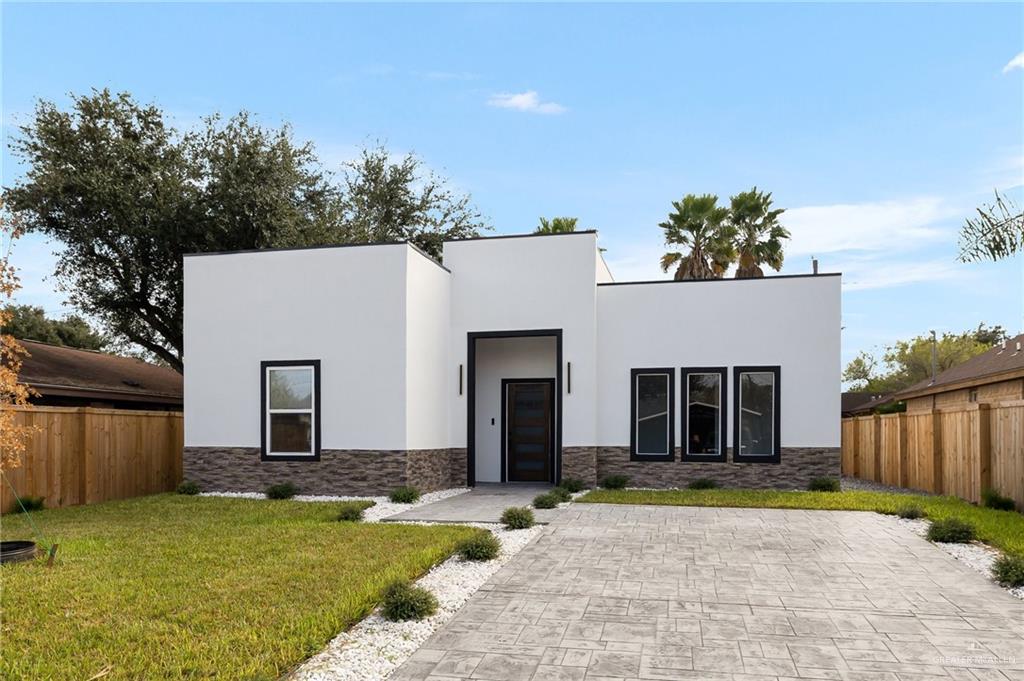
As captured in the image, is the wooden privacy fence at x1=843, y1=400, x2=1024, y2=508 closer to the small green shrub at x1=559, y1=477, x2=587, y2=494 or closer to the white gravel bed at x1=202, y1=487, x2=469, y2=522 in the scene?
the small green shrub at x1=559, y1=477, x2=587, y2=494

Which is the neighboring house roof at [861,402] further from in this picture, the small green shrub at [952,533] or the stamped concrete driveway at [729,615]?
the stamped concrete driveway at [729,615]

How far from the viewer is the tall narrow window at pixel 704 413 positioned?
14219 millimetres

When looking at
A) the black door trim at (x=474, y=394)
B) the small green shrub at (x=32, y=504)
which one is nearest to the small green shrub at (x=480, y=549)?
the black door trim at (x=474, y=394)

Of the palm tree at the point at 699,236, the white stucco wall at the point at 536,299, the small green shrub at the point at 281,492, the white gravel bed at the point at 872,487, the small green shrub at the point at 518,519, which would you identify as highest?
the palm tree at the point at 699,236

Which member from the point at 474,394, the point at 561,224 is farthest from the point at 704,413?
the point at 561,224

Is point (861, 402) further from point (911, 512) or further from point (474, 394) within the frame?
point (911, 512)

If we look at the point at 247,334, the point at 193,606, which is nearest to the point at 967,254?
the point at 193,606

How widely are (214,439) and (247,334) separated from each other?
2012 millimetres

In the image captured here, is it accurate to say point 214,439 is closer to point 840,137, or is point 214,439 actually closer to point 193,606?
point 193,606

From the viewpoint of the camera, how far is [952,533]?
8.40 metres

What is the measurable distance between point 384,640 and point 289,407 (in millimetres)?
8893

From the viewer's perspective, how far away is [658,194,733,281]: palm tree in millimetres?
23438

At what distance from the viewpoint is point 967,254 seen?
501 centimetres

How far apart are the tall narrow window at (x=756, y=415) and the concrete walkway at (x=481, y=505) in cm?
383
